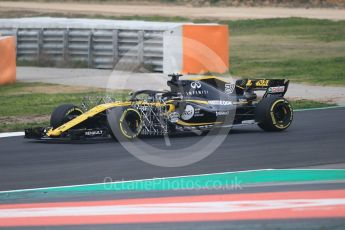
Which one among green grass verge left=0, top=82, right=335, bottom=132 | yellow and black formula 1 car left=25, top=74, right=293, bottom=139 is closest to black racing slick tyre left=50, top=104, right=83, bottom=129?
yellow and black formula 1 car left=25, top=74, right=293, bottom=139

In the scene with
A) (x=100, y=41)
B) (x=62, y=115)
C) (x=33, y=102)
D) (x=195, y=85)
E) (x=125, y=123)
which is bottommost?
(x=125, y=123)

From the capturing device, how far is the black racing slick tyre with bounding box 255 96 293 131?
55.1ft

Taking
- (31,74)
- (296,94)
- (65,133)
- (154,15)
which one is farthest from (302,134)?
(154,15)

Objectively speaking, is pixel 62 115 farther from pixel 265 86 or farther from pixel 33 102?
pixel 33 102

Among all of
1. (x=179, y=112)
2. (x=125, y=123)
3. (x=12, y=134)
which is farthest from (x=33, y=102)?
(x=125, y=123)

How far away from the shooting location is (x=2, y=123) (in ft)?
63.5

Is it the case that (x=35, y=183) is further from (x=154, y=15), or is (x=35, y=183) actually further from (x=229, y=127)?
(x=154, y=15)

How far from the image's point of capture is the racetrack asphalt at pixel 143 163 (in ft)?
42.4

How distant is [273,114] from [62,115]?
3621mm

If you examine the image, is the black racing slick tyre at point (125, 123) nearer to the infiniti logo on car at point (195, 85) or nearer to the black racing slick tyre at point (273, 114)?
the infiniti logo on car at point (195, 85)

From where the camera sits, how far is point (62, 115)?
52.7ft

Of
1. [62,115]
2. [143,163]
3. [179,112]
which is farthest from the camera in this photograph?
[179,112]

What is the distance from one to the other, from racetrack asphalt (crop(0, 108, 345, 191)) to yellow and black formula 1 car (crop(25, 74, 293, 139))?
0.67ft

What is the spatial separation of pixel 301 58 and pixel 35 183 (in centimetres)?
2134
